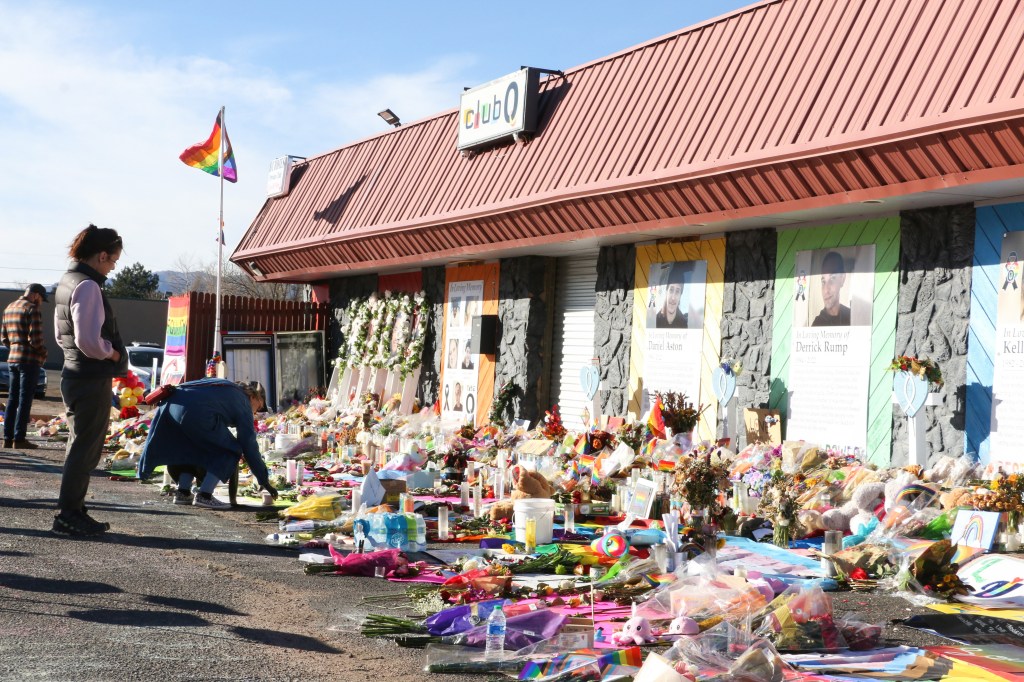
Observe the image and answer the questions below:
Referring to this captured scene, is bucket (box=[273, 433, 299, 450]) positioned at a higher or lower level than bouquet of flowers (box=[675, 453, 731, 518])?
lower

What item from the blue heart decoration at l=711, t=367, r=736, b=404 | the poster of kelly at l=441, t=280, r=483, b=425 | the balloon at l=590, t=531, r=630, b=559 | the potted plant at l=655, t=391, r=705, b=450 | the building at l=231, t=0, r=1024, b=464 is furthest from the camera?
the poster of kelly at l=441, t=280, r=483, b=425

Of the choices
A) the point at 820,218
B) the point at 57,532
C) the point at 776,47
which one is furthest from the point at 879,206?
the point at 57,532

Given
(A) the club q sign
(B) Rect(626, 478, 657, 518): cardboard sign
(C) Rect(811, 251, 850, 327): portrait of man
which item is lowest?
(B) Rect(626, 478, 657, 518): cardboard sign

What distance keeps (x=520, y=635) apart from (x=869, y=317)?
6.94 meters

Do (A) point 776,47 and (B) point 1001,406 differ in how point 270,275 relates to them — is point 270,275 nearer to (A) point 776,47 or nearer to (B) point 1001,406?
(A) point 776,47

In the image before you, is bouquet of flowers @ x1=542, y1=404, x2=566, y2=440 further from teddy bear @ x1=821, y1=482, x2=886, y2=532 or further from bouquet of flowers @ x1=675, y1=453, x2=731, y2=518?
bouquet of flowers @ x1=675, y1=453, x2=731, y2=518

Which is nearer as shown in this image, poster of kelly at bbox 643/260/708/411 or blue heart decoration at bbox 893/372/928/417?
blue heart decoration at bbox 893/372/928/417

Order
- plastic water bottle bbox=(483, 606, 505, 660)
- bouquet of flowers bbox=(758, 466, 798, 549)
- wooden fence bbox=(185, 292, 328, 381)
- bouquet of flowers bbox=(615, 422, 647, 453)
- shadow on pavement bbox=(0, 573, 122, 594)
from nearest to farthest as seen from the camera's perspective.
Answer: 1. plastic water bottle bbox=(483, 606, 505, 660)
2. shadow on pavement bbox=(0, 573, 122, 594)
3. bouquet of flowers bbox=(758, 466, 798, 549)
4. bouquet of flowers bbox=(615, 422, 647, 453)
5. wooden fence bbox=(185, 292, 328, 381)

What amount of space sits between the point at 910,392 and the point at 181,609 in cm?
702

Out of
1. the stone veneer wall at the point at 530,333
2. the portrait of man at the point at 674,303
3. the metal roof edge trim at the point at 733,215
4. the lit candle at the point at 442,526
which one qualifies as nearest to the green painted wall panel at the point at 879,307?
the metal roof edge trim at the point at 733,215

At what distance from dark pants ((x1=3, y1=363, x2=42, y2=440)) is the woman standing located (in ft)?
Answer: 20.4

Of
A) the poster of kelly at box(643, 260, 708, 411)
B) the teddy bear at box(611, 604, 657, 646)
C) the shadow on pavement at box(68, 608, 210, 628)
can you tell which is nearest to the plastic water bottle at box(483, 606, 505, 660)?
the teddy bear at box(611, 604, 657, 646)

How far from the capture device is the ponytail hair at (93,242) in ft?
24.5

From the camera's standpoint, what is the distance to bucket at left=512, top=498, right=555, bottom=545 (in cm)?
779
